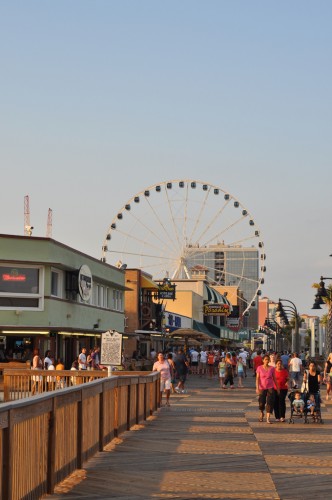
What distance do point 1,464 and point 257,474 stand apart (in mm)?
5477

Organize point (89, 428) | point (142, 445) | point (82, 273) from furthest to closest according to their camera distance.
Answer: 1. point (82, 273)
2. point (142, 445)
3. point (89, 428)

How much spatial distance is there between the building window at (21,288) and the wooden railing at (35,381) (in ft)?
45.9

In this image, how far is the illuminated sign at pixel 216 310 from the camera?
4124 inches

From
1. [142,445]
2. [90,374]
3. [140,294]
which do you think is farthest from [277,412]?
[140,294]

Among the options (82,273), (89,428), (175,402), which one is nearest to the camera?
(89,428)

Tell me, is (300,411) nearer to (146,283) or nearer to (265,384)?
(265,384)

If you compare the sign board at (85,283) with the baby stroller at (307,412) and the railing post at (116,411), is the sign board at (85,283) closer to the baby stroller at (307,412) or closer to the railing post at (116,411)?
the baby stroller at (307,412)

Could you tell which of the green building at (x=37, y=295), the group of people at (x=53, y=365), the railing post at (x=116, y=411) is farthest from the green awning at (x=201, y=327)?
the railing post at (x=116, y=411)

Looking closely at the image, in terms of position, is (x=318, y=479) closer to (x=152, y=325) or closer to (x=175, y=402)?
(x=175, y=402)

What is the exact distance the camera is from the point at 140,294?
74.6 meters

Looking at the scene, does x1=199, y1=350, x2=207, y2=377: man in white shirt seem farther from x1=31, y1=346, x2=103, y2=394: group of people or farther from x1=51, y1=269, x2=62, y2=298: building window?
x1=31, y1=346, x2=103, y2=394: group of people

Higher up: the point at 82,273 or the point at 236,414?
the point at 82,273

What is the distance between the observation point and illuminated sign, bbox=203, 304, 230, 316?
344 ft

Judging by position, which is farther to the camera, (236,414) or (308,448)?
(236,414)
